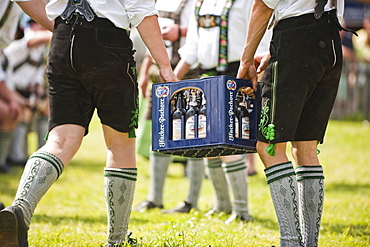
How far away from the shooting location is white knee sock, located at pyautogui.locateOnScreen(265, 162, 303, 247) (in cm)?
313

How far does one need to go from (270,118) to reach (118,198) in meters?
0.98

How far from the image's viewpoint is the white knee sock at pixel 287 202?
123 inches

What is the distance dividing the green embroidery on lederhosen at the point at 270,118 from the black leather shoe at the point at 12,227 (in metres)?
1.29

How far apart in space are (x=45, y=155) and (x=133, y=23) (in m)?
0.85

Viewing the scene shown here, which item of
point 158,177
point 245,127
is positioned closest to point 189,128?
point 245,127

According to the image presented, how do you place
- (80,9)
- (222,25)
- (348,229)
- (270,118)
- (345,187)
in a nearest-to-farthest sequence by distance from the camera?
(270,118)
(80,9)
(348,229)
(222,25)
(345,187)

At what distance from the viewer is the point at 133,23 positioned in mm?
3295

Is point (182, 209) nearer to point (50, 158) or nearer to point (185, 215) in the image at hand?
point (185, 215)

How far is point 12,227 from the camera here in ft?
9.61

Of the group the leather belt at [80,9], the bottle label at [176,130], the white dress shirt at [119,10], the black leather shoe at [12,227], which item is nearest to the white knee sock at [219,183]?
Answer: the bottle label at [176,130]

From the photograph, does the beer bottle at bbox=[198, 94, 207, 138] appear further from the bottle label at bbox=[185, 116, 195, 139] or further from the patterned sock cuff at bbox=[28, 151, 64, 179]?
the patterned sock cuff at bbox=[28, 151, 64, 179]

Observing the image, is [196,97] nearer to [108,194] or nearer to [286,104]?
[286,104]

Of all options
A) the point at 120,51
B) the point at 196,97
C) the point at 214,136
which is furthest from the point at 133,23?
the point at 214,136

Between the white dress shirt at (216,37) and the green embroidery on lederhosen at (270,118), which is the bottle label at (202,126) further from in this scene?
the white dress shirt at (216,37)
